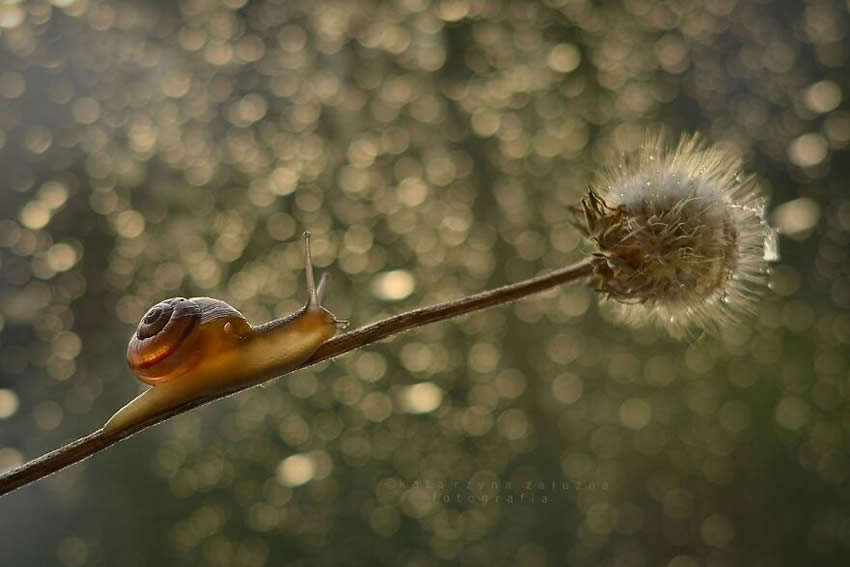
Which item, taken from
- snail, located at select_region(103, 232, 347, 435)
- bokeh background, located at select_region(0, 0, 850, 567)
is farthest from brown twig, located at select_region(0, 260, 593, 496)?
bokeh background, located at select_region(0, 0, 850, 567)

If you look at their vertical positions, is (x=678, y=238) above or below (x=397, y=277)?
above

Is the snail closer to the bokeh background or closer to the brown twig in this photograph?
the brown twig

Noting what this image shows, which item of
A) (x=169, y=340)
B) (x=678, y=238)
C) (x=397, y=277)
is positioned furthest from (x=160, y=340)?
(x=397, y=277)

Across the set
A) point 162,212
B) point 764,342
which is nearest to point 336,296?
point 162,212

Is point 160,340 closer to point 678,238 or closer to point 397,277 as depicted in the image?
point 678,238

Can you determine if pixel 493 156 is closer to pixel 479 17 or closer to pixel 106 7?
pixel 479 17

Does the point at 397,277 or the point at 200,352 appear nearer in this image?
the point at 200,352
